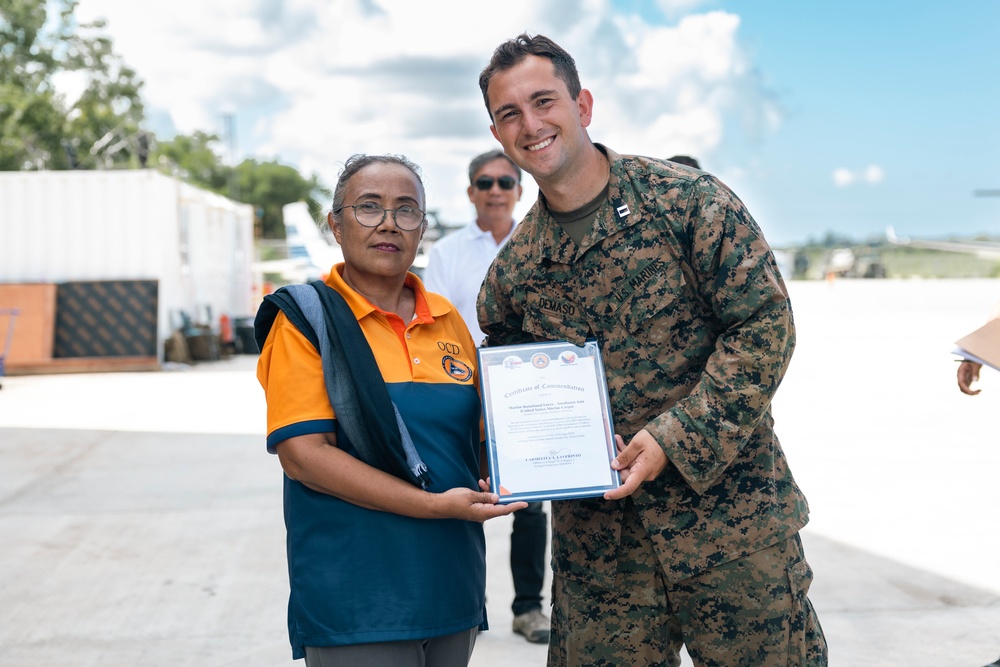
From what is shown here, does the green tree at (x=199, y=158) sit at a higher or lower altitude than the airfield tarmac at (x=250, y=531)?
higher

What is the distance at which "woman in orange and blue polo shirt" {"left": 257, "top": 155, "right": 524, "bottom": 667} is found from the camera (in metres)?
2.14

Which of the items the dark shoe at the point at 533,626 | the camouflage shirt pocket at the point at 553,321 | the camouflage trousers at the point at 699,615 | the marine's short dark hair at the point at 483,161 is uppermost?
the marine's short dark hair at the point at 483,161

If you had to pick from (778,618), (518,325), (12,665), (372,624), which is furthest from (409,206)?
(12,665)

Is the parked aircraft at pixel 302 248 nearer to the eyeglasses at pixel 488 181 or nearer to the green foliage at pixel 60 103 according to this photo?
the green foliage at pixel 60 103

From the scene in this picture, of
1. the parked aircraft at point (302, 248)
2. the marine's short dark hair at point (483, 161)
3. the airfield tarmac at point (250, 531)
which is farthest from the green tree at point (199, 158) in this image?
the marine's short dark hair at point (483, 161)

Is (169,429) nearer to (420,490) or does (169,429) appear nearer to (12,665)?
(12,665)

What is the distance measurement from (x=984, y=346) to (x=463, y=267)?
2.45 meters

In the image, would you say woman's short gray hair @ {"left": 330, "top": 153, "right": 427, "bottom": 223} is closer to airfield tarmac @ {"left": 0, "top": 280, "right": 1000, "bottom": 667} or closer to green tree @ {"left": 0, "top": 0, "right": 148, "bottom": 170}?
airfield tarmac @ {"left": 0, "top": 280, "right": 1000, "bottom": 667}

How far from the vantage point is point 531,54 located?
2377 millimetres

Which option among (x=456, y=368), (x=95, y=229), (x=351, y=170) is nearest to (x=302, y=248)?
(x=95, y=229)

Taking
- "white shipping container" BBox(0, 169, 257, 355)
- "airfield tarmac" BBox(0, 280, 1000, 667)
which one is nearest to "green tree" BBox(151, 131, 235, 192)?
"white shipping container" BBox(0, 169, 257, 355)

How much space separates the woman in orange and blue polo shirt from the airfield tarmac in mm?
2067

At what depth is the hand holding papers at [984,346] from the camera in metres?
2.96

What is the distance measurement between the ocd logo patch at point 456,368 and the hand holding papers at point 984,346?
159 centimetres
